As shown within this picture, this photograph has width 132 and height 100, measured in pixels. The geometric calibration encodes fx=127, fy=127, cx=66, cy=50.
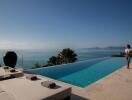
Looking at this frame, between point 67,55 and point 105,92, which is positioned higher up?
point 67,55

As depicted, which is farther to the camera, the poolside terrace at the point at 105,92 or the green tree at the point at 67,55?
the green tree at the point at 67,55

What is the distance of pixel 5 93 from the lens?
9.23 feet

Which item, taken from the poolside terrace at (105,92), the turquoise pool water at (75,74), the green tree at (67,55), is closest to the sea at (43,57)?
the green tree at (67,55)

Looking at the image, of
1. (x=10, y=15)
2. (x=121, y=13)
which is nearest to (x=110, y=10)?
(x=121, y=13)

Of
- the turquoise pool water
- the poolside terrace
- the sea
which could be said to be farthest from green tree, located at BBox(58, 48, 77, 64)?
the poolside terrace

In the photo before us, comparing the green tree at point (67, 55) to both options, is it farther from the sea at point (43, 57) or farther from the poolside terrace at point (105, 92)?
the poolside terrace at point (105, 92)

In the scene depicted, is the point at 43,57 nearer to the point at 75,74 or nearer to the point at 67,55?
the point at 67,55

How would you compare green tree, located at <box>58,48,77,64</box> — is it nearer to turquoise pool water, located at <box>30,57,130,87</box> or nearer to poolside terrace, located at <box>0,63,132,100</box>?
turquoise pool water, located at <box>30,57,130,87</box>

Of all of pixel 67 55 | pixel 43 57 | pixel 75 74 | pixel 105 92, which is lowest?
pixel 43 57

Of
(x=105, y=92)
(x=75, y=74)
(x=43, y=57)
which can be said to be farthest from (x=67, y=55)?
(x=43, y=57)

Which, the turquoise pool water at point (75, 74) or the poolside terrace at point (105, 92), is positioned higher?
the poolside terrace at point (105, 92)

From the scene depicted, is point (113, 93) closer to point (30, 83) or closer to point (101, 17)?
point (30, 83)

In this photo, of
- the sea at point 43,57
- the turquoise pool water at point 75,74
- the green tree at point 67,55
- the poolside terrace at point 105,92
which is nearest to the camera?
the poolside terrace at point 105,92

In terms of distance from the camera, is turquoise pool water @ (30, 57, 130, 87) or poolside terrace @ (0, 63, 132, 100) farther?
turquoise pool water @ (30, 57, 130, 87)
